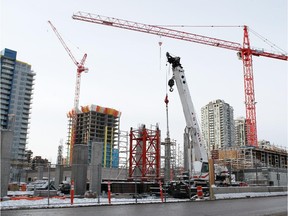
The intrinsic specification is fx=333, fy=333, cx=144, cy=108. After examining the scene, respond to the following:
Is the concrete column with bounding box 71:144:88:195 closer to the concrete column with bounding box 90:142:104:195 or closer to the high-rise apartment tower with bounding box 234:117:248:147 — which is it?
the concrete column with bounding box 90:142:104:195

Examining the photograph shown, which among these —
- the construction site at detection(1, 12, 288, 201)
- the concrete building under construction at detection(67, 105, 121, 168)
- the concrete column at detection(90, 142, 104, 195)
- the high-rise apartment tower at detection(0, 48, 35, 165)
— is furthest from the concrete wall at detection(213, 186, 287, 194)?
the high-rise apartment tower at detection(0, 48, 35, 165)

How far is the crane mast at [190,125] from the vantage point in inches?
1003

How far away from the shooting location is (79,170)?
79.4ft

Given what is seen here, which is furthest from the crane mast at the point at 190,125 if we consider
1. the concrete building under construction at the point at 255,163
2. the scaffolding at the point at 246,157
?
the scaffolding at the point at 246,157

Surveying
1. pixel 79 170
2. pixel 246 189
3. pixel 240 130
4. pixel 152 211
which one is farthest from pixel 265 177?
pixel 240 130

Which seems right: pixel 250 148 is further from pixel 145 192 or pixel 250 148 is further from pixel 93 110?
pixel 93 110

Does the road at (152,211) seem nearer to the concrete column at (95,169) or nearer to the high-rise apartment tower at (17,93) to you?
the concrete column at (95,169)

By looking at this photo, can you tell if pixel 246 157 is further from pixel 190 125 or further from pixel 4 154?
pixel 4 154

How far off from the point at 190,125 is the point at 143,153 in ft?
23.3

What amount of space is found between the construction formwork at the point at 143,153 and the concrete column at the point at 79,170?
709cm

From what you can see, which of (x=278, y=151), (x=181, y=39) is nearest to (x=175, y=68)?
(x=181, y=39)

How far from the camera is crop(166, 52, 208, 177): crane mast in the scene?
83.6ft

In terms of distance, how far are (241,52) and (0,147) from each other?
6721cm

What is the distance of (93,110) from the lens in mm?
158750
